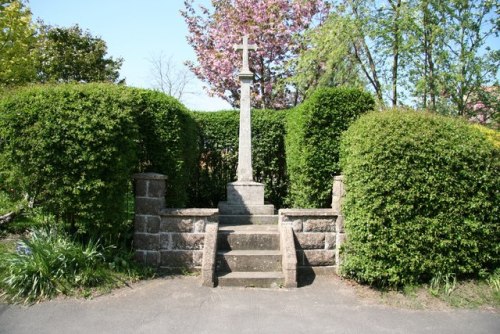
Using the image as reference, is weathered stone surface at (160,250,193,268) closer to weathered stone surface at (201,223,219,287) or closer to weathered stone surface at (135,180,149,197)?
weathered stone surface at (201,223,219,287)

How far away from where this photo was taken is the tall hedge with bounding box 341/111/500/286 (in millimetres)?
4699

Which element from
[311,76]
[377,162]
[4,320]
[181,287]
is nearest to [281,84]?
[311,76]

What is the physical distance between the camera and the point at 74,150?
15.2 feet

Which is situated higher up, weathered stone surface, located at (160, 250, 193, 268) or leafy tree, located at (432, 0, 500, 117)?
leafy tree, located at (432, 0, 500, 117)

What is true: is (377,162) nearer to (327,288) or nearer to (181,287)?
(327,288)

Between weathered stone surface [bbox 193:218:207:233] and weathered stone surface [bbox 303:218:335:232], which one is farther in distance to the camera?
weathered stone surface [bbox 303:218:335:232]

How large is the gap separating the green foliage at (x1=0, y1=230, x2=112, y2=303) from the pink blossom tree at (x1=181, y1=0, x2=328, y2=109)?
10.2 meters

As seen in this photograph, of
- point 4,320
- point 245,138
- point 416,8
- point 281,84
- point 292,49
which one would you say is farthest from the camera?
point 292,49

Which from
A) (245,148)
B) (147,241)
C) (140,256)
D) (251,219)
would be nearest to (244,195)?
(251,219)

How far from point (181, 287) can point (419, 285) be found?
330cm

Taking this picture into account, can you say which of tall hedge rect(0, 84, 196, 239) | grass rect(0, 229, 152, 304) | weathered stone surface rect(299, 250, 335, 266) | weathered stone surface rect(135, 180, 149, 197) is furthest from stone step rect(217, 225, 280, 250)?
tall hedge rect(0, 84, 196, 239)

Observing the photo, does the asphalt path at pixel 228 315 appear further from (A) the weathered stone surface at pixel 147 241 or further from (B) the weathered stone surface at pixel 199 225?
(B) the weathered stone surface at pixel 199 225

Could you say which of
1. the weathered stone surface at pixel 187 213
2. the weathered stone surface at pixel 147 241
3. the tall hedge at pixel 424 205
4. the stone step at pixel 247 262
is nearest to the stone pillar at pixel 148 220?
the weathered stone surface at pixel 147 241

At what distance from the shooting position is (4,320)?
12.5ft
